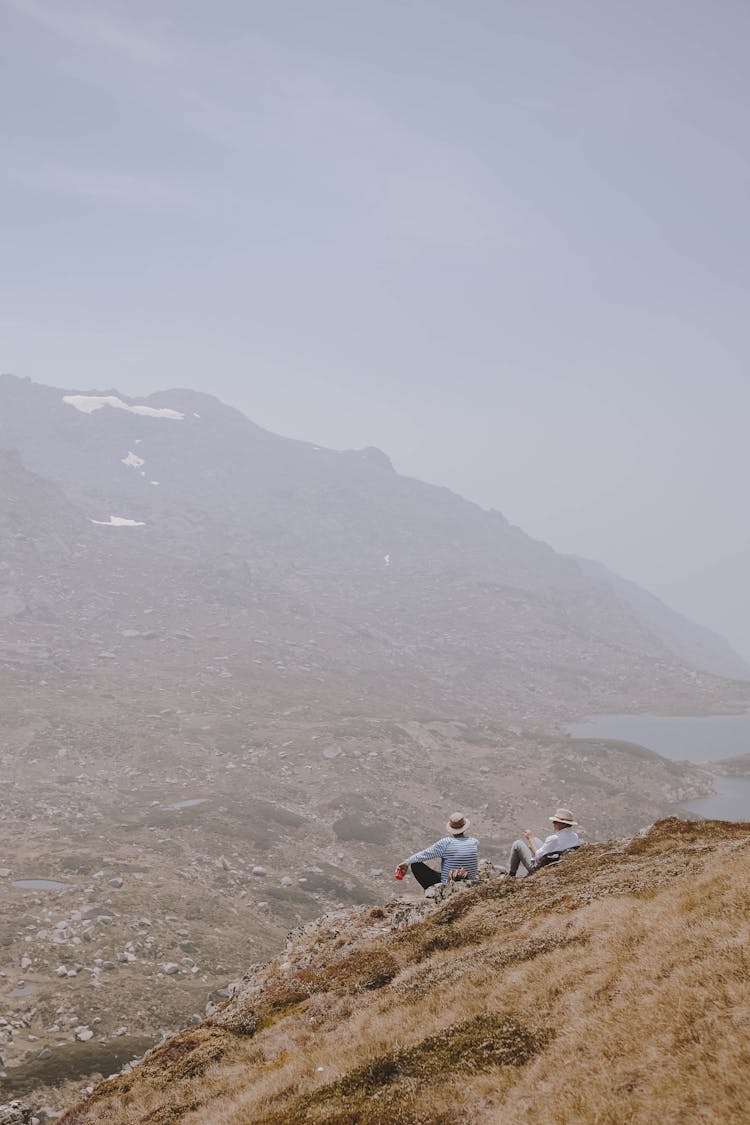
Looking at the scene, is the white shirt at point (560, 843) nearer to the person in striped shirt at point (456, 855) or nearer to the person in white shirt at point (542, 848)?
the person in white shirt at point (542, 848)

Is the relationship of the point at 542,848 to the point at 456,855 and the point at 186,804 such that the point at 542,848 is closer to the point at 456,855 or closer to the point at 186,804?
the point at 456,855

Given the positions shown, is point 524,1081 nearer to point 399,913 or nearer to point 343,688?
point 399,913

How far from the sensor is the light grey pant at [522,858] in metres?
19.0

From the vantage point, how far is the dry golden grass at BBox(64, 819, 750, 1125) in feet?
23.9

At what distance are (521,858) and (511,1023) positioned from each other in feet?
34.0

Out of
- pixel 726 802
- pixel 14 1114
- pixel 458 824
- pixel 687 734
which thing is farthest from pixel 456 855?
pixel 687 734

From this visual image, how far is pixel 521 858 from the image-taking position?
63.7ft

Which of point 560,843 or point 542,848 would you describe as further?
point 542,848

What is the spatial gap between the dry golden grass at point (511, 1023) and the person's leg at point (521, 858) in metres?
2.00

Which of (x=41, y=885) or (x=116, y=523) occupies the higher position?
(x=116, y=523)

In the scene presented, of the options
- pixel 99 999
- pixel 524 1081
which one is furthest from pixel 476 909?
pixel 99 999

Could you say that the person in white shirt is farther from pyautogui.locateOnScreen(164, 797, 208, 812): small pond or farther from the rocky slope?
pyautogui.locateOnScreen(164, 797, 208, 812): small pond

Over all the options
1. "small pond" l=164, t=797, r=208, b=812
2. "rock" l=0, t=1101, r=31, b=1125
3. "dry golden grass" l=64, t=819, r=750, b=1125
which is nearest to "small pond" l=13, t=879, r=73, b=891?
"small pond" l=164, t=797, r=208, b=812

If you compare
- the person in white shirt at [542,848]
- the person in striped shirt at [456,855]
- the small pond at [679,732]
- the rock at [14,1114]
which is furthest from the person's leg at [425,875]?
the small pond at [679,732]
